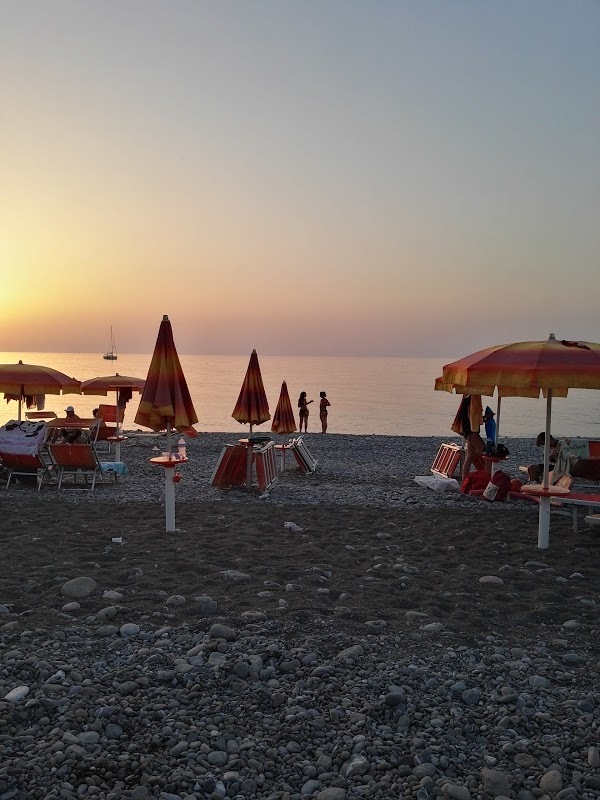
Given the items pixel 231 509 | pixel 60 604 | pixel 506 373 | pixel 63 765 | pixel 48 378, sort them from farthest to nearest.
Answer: pixel 48 378, pixel 231 509, pixel 506 373, pixel 60 604, pixel 63 765

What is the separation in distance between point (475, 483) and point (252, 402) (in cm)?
392

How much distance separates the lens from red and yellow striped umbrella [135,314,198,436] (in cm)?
796

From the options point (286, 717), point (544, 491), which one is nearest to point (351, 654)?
point (286, 717)

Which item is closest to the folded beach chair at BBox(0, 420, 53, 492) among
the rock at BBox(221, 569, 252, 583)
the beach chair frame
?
the beach chair frame

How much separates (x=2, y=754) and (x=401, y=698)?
2.05 metres

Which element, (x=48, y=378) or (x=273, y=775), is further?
(x=48, y=378)

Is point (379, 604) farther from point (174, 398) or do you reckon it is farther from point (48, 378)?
point (48, 378)

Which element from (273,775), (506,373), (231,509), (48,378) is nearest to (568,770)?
(273,775)

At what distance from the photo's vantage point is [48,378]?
12719 mm

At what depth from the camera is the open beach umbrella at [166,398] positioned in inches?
312

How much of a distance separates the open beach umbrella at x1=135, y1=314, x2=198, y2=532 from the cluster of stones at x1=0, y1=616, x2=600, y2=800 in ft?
10.7

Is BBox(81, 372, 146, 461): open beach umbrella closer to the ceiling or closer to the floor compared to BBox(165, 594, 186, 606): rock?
closer to the ceiling

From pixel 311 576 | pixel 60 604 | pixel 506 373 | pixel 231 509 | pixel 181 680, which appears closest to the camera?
pixel 181 680

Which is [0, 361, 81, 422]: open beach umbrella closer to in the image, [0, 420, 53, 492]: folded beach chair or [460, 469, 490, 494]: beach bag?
[0, 420, 53, 492]: folded beach chair
